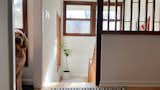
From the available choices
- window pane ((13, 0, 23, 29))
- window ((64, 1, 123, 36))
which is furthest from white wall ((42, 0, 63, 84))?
window ((64, 1, 123, 36))

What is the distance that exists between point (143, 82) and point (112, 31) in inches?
39.3

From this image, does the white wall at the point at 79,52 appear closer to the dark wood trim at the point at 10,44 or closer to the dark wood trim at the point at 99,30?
the dark wood trim at the point at 99,30

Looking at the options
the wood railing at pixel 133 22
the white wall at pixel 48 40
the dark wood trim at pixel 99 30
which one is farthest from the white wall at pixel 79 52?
the dark wood trim at pixel 99 30

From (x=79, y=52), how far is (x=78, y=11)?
4.41ft

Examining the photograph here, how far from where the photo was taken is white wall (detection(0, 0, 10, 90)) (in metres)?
2.23

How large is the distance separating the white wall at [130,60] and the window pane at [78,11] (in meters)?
4.09

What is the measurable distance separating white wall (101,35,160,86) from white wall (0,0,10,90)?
75.8 inches

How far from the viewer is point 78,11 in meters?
7.89

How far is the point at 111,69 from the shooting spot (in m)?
3.99

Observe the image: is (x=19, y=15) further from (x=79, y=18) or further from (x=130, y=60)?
(x=79, y=18)

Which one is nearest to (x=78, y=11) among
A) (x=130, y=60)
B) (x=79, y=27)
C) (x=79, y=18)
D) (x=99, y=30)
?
(x=79, y=18)

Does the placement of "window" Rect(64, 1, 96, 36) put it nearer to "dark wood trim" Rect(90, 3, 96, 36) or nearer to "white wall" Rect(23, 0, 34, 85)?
"dark wood trim" Rect(90, 3, 96, 36)

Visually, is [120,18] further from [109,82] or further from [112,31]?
[109,82]

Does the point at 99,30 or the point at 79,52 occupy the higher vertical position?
the point at 99,30
